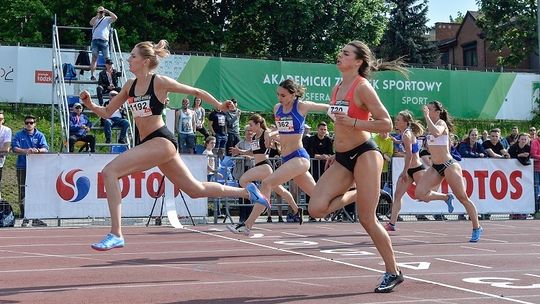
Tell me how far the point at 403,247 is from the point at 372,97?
214 inches

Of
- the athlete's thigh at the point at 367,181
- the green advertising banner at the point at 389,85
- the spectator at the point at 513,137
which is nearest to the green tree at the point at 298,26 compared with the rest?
the green advertising banner at the point at 389,85

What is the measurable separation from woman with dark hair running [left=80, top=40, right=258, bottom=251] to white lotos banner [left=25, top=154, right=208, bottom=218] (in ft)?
26.9

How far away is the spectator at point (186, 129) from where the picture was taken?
23633 mm

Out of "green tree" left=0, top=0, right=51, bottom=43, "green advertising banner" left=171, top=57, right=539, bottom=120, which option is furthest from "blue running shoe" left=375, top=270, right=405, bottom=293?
"green tree" left=0, top=0, right=51, bottom=43

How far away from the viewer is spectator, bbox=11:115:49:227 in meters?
18.6

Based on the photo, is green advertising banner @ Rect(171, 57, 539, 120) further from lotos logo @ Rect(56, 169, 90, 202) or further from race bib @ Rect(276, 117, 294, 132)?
race bib @ Rect(276, 117, 294, 132)

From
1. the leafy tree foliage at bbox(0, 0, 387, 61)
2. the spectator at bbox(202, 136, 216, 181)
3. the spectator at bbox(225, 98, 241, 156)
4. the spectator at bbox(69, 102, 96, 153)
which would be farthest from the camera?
the leafy tree foliage at bbox(0, 0, 387, 61)

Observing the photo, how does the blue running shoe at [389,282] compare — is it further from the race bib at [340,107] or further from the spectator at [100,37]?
the spectator at [100,37]

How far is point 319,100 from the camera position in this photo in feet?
109

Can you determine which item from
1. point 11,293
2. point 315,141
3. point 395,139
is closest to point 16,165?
point 315,141

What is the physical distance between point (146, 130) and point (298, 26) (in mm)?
38428

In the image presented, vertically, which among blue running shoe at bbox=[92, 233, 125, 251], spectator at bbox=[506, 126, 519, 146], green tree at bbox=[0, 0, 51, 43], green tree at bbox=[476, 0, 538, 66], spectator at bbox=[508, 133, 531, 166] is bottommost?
blue running shoe at bbox=[92, 233, 125, 251]

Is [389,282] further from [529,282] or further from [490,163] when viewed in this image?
[490,163]

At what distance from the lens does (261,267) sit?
35.6 feet
